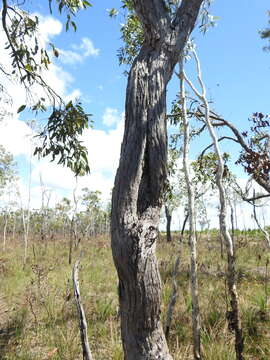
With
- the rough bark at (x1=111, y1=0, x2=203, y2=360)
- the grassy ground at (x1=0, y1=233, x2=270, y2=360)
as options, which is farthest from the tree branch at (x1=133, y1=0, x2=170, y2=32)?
the grassy ground at (x1=0, y1=233, x2=270, y2=360)

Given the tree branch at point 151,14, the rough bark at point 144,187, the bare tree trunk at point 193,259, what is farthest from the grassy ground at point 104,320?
the tree branch at point 151,14

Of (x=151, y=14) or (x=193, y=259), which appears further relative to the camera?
(x=193, y=259)

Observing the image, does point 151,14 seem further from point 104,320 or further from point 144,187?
point 104,320

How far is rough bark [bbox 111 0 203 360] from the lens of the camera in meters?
2.00

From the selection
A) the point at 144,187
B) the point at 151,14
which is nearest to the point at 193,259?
the point at 144,187

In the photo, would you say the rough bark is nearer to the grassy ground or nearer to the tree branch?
the tree branch

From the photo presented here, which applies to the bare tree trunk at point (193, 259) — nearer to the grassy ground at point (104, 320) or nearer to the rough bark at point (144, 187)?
the grassy ground at point (104, 320)

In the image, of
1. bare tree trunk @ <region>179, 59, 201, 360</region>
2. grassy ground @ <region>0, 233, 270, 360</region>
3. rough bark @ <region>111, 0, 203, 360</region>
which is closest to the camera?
rough bark @ <region>111, 0, 203, 360</region>

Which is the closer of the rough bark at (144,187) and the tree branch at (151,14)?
the rough bark at (144,187)

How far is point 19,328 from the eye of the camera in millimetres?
5336

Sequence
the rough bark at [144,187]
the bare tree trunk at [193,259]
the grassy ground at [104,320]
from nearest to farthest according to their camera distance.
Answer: the rough bark at [144,187] → the bare tree trunk at [193,259] → the grassy ground at [104,320]

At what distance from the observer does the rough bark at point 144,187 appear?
2.00 meters

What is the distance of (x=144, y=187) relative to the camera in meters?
2.19

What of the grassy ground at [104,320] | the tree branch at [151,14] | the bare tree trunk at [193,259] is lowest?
the grassy ground at [104,320]
